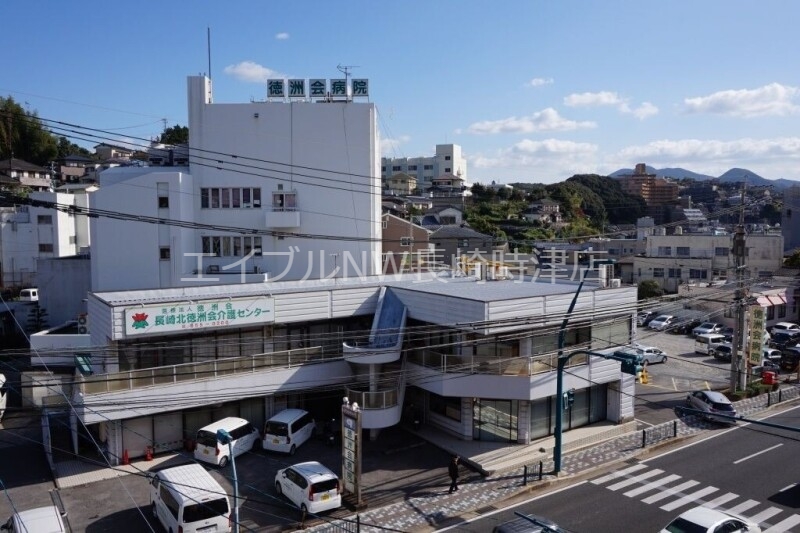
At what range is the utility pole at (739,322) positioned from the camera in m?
22.8

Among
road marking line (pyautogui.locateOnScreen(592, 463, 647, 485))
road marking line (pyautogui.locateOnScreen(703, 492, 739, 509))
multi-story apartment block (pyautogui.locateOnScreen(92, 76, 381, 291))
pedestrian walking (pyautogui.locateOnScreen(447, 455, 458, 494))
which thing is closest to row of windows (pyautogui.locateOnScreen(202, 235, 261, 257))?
multi-story apartment block (pyautogui.locateOnScreen(92, 76, 381, 291))

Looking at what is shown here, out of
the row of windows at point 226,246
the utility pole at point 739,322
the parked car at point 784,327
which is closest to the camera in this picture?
the utility pole at point 739,322

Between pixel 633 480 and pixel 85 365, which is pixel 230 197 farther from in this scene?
pixel 633 480

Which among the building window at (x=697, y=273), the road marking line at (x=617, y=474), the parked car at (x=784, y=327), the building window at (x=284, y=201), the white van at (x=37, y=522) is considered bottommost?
the road marking line at (x=617, y=474)

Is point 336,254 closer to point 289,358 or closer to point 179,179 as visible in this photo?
point 179,179

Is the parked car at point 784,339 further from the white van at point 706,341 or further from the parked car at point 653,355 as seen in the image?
the parked car at point 653,355

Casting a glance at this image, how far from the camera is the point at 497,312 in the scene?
57.3 feet

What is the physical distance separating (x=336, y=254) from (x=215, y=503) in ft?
72.7

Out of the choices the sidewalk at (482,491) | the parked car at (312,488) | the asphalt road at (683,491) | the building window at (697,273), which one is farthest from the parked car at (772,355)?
the parked car at (312,488)

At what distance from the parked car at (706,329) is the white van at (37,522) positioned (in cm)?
3232

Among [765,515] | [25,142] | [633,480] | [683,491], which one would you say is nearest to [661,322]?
[633,480]

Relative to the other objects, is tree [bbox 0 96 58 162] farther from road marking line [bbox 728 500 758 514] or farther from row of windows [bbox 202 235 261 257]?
road marking line [bbox 728 500 758 514]

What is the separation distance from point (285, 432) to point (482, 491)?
19.3ft

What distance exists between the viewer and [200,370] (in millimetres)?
17734
